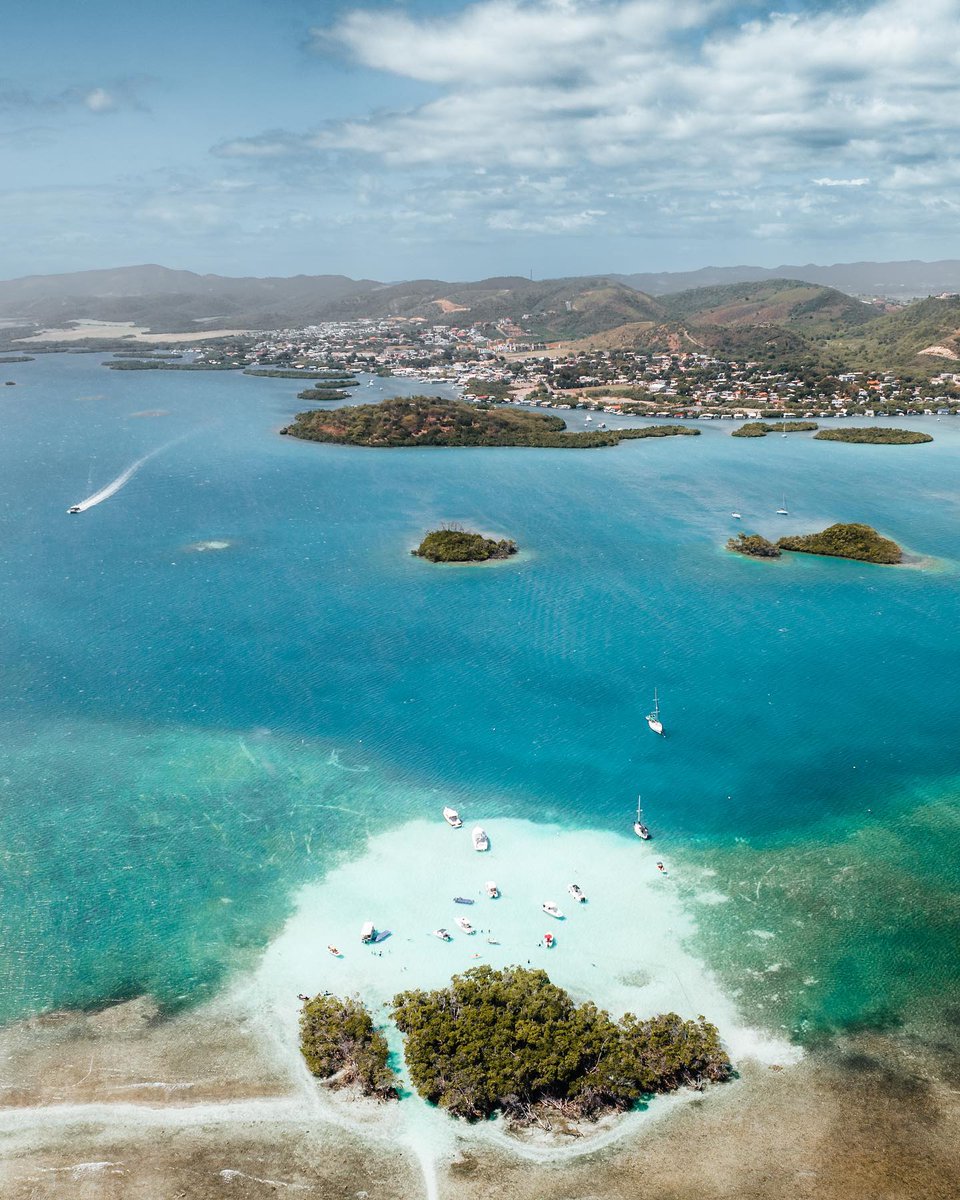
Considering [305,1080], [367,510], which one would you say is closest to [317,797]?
[305,1080]

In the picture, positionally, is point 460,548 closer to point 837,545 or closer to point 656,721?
point 656,721

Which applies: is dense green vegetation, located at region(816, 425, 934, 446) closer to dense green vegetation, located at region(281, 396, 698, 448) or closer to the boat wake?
dense green vegetation, located at region(281, 396, 698, 448)

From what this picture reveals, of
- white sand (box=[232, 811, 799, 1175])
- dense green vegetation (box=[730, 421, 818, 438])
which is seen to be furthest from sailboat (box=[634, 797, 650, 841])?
dense green vegetation (box=[730, 421, 818, 438])

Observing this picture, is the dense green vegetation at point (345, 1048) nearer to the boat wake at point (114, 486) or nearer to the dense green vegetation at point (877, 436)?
the boat wake at point (114, 486)

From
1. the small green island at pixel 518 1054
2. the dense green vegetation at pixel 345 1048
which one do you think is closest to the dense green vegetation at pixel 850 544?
the small green island at pixel 518 1054

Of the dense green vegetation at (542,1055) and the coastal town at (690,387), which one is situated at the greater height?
the coastal town at (690,387)

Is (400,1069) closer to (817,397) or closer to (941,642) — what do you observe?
(941,642)
